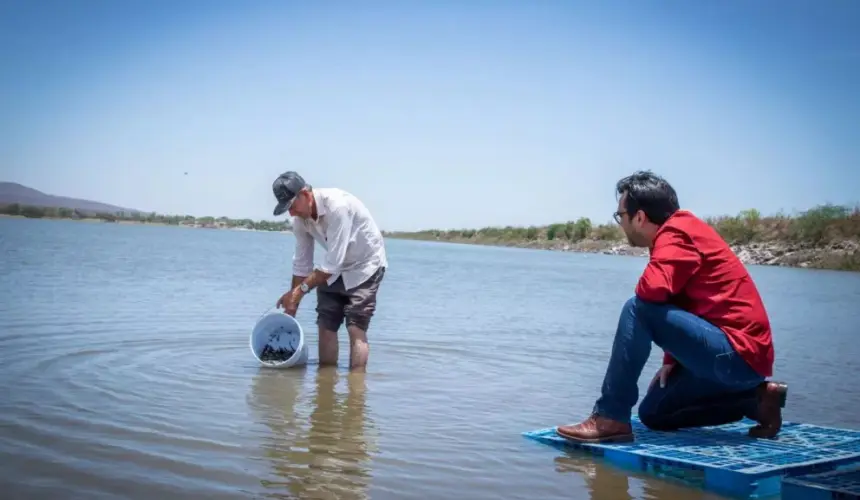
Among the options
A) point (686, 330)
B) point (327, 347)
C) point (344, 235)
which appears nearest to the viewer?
point (686, 330)

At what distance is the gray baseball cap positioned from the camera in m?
5.93

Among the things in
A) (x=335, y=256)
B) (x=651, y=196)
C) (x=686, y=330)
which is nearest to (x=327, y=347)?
(x=335, y=256)

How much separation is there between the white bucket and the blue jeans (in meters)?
3.08

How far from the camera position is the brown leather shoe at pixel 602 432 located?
4.35 m

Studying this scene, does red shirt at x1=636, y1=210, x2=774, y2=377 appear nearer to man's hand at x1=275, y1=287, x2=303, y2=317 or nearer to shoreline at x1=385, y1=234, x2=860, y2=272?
man's hand at x1=275, y1=287, x2=303, y2=317

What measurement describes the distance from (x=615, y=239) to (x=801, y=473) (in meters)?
62.5

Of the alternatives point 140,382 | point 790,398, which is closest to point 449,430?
point 140,382

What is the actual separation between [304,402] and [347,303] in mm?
1291

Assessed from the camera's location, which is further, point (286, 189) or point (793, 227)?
point (793, 227)

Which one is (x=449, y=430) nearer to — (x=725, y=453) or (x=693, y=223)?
(x=725, y=453)

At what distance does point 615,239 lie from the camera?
64.9 meters

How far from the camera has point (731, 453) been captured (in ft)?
13.4

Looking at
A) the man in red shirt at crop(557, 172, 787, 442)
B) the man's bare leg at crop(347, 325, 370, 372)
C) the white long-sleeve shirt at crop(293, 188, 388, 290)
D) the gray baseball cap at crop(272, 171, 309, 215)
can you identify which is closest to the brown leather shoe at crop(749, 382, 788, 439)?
the man in red shirt at crop(557, 172, 787, 442)

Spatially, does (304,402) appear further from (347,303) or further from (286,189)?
(286,189)
